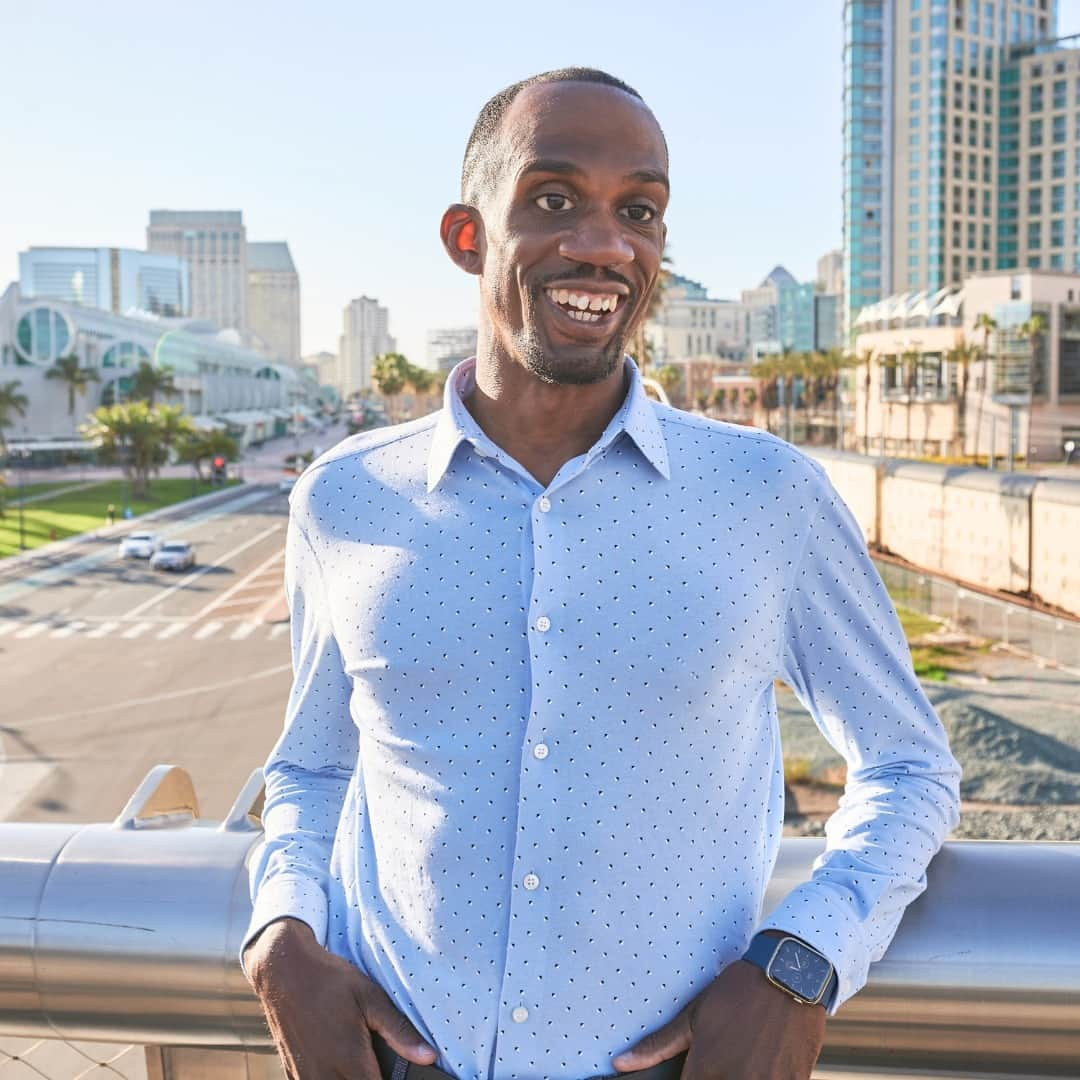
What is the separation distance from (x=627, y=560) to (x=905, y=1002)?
2.52 ft

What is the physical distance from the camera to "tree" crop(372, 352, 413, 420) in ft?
344

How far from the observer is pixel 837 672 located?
2.04m

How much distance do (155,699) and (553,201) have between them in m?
27.6

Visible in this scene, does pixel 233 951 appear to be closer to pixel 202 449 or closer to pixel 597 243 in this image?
pixel 597 243

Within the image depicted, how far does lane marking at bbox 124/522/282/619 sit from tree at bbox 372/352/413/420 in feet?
141

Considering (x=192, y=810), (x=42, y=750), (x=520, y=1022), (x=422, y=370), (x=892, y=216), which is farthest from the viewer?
(x=892, y=216)

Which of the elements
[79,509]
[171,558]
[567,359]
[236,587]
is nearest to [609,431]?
[567,359]

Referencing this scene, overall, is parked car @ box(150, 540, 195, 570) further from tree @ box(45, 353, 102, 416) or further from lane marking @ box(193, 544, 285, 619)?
tree @ box(45, 353, 102, 416)

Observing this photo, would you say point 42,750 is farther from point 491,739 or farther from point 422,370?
point 422,370

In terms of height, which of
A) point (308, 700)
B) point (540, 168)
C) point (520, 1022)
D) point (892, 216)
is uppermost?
point (892, 216)

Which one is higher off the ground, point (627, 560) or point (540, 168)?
point (540, 168)

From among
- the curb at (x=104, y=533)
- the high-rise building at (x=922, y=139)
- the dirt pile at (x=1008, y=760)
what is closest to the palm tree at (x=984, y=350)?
the high-rise building at (x=922, y=139)

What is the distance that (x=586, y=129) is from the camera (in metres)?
2.09

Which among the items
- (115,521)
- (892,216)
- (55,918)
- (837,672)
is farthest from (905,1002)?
(892,216)
